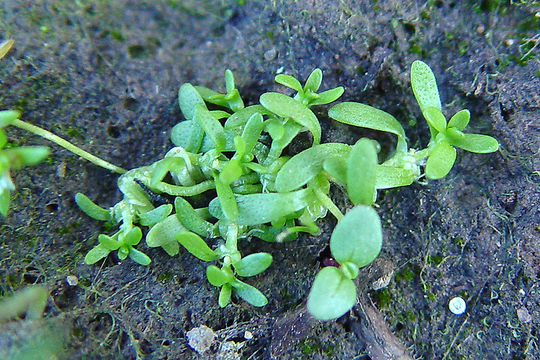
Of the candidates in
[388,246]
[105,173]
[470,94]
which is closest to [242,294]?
[388,246]

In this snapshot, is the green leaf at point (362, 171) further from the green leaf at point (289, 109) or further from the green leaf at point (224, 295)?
the green leaf at point (224, 295)

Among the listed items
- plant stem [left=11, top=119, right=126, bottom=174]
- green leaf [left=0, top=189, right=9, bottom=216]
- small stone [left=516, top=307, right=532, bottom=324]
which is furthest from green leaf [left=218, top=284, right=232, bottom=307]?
small stone [left=516, top=307, right=532, bottom=324]

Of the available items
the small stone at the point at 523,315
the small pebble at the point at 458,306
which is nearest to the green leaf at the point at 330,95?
the small pebble at the point at 458,306

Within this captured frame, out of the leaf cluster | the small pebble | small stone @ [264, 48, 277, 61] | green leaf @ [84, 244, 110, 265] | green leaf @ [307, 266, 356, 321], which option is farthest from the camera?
small stone @ [264, 48, 277, 61]

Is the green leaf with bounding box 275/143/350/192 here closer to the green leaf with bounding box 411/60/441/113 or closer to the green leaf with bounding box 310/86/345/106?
the green leaf with bounding box 310/86/345/106

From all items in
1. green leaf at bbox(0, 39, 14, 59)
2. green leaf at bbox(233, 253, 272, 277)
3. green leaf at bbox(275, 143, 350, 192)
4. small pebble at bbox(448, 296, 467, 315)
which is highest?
green leaf at bbox(0, 39, 14, 59)

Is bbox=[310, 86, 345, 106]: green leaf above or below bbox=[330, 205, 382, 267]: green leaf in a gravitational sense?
above

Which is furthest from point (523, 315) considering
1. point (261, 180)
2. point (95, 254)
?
point (95, 254)
